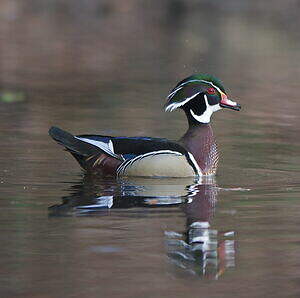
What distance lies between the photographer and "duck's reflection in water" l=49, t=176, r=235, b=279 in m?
7.97

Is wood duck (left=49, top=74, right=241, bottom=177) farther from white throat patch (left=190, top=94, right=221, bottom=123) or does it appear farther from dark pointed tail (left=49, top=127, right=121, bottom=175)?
white throat patch (left=190, top=94, right=221, bottom=123)

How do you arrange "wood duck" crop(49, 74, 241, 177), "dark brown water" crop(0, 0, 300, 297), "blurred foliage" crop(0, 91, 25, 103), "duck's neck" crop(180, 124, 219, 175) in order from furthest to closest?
"blurred foliage" crop(0, 91, 25, 103) → "duck's neck" crop(180, 124, 219, 175) → "wood duck" crop(49, 74, 241, 177) → "dark brown water" crop(0, 0, 300, 297)

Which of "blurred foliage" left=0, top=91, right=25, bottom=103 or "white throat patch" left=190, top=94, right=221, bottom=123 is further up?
"blurred foliage" left=0, top=91, right=25, bottom=103

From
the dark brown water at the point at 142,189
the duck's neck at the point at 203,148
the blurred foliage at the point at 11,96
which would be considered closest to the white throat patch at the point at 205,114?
the duck's neck at the point at 203,148

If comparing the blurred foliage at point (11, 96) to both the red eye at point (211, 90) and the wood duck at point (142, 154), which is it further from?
the wood duck at point (142, 154)

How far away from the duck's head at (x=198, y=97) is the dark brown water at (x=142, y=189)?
0.57 meters

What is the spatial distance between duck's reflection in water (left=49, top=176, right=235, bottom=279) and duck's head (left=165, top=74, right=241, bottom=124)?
76 centimetres

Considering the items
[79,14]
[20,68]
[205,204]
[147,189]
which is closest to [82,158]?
[147,189]

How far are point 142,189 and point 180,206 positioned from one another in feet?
3.00

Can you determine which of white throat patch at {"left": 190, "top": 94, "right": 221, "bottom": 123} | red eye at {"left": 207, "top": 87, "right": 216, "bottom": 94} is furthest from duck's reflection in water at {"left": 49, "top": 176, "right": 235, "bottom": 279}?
red eye at {"left": 207, "top": 87, "right": 216, "bottom": 94}

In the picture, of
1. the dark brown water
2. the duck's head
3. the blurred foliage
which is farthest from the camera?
the blurred foliage

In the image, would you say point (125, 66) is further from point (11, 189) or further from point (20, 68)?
point (11, 189)

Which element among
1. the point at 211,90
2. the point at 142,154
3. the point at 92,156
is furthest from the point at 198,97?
the point at 92,156

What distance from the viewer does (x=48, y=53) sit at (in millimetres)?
24656
